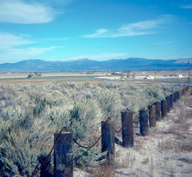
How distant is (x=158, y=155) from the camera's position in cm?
527

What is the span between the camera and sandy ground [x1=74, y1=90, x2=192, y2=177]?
4.33 meters

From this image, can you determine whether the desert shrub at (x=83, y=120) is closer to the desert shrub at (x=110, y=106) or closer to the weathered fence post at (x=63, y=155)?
the desert shrub at (x=110, y=106)

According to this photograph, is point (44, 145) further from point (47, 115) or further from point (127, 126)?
point (127, 126)

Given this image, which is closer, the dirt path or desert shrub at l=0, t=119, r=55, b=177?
desert shrub at l=0, t=119, r=55, b=177

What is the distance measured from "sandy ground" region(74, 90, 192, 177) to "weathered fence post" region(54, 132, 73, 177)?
103cm

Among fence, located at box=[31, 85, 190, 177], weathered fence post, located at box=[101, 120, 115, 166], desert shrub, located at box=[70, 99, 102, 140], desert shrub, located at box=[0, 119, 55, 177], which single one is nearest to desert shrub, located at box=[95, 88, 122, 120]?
fence, located at box=[31, 85, 190, 177]

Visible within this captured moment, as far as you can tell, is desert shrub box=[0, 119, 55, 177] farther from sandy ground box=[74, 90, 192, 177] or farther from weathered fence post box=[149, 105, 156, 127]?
weathered fence post box=[149, 105, 156, 127]

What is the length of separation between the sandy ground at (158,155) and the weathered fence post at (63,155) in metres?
1.03

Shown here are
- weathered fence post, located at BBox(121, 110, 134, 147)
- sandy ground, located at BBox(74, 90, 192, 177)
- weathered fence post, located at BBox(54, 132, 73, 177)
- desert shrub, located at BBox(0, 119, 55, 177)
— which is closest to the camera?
weathered fence post, located at BBox(54, 132, 73, 177)

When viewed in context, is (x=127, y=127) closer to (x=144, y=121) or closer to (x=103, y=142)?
(x=144, y=121)

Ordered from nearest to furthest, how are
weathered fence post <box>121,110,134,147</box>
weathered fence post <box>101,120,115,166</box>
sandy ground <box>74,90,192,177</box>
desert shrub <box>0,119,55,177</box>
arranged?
desert shrub <box>0,119,55,177</box>
sandy ground <box>74,90,192,177</box>
weathered fence post <box>101,120,115,166</box>
weathered fence post <box>121,110,134,147</box>

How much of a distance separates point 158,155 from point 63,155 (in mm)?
3049

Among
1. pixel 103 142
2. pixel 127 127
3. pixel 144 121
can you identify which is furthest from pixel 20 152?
pixel 144 121

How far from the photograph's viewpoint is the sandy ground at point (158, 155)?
4.33 meters
